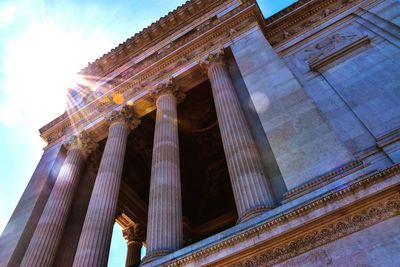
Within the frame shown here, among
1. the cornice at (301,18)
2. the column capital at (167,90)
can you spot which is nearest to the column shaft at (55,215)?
the column capital at (167,90)

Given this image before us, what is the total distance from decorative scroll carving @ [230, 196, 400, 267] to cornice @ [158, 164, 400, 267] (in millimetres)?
189

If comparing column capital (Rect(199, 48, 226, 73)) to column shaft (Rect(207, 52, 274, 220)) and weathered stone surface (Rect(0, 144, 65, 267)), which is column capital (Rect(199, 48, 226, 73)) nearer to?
column shaft (Rect(207, 52, 274, 220))

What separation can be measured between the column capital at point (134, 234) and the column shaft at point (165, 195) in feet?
34.6

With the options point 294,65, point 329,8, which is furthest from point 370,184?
point 329,8

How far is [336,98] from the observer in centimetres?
1503

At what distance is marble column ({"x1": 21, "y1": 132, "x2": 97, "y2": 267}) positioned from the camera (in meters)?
15.4

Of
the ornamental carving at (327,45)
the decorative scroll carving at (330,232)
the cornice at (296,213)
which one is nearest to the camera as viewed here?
the decorative scroll carving at (330,232)

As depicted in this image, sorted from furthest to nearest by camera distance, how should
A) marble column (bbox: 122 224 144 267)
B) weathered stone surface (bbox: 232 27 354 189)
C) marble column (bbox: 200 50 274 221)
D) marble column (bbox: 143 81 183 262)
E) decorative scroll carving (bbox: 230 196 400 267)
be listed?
marble column (bbox: 122 224 144 267), marble column (bbox: 143 81 183 262), marble column (bbox: 200 50 274 221), weathered stone surface (bbox: 232 27 354 189), decorative scroll carving (bbox: 230 196 400 267)

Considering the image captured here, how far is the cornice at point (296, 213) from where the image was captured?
8586 mm

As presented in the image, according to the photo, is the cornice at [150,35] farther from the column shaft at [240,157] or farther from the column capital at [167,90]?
the column shaft at [240,157]

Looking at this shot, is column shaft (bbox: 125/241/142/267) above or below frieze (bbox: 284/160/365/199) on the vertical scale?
above

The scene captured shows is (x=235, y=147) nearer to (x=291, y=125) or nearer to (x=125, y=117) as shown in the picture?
(x=291, y=125)

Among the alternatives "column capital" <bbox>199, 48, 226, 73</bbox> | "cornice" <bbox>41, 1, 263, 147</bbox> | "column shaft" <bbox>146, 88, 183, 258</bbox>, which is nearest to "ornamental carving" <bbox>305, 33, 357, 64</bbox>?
"cornice" <bbox>41, 1, 263, 147</bbox>

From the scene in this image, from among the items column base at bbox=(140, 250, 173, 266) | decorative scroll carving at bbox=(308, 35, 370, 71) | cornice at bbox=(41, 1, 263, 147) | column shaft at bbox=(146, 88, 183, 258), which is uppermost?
cornice at bbox=(41, 1, 263, 147)
